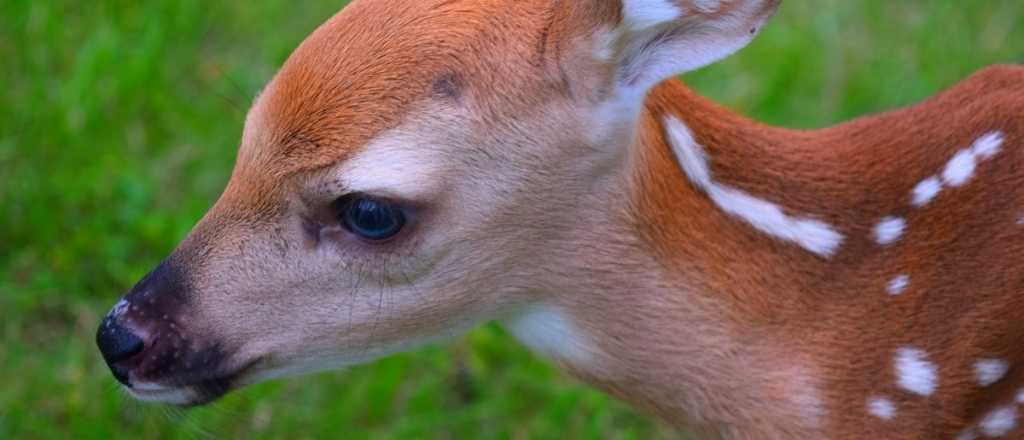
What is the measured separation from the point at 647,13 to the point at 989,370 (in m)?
0.89

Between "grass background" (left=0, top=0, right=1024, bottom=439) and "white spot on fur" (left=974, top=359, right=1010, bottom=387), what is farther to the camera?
"grass background" (left=0, top=0, right=1024, bottom=439)

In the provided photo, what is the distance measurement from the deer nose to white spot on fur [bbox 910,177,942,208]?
145 cm

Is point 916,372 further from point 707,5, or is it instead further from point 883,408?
point 707,5

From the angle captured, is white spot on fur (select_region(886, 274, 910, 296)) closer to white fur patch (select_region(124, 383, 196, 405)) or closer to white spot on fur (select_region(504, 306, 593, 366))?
white spot on fur (select_region(504, 306, 593, 366))

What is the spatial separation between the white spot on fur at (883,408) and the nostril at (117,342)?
132cm

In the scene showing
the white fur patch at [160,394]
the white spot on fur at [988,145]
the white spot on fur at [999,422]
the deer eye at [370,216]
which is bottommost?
the white fur patch at [160,394]

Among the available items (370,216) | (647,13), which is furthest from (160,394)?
(647,13)

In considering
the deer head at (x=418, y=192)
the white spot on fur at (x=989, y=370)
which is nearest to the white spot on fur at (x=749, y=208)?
the deer head at (x=418, y=192)

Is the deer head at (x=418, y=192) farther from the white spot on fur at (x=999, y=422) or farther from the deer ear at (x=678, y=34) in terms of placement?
the white spot on fur at (x=999, y=422)

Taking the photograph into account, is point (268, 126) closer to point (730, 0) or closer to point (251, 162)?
point (251, 162)

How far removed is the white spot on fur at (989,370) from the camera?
2.61 metres

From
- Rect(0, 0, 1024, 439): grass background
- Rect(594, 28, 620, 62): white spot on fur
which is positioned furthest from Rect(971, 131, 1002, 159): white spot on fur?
Rect(0, 0, 1024, 439): grass background

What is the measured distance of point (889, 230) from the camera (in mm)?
2754

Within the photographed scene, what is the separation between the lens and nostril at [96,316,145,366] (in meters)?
2.60
